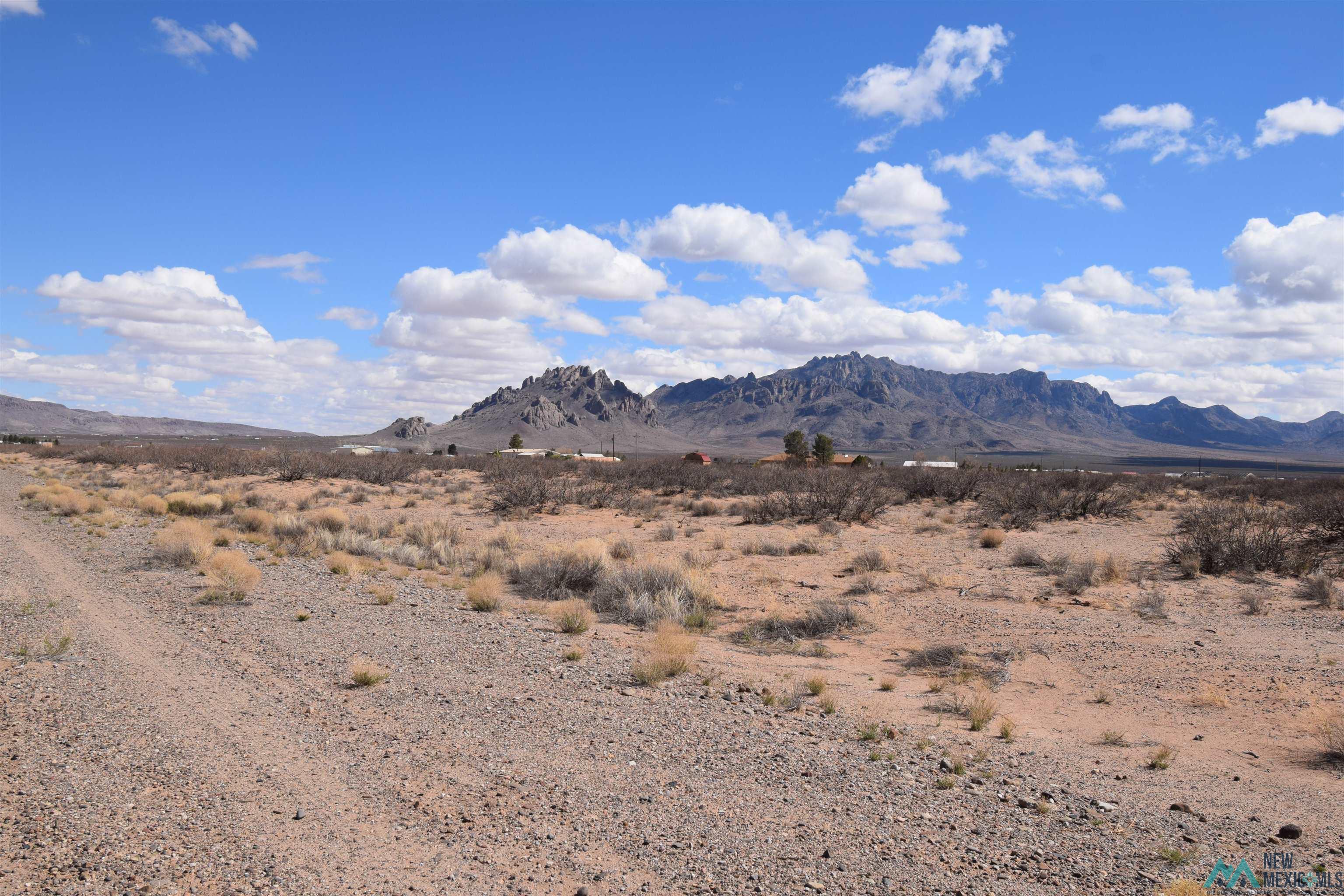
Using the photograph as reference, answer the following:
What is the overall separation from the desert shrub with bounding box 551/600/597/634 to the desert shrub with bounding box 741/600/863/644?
2.55 m

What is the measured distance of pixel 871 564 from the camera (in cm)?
1847

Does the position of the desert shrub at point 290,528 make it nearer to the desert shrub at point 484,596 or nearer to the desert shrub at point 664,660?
the desert shrub at point 484,596

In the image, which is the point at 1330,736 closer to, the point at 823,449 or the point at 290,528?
the point at 290,528

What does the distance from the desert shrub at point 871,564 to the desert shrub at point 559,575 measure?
5950mm

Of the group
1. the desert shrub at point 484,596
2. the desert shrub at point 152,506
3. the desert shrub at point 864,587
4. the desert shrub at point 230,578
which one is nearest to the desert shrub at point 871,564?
the desert shrub at point 864,587

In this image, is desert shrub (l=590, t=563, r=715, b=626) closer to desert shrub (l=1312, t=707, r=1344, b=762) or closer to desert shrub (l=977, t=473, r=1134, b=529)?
desert shrub (l=1312, t=707, r=1344, b=762)

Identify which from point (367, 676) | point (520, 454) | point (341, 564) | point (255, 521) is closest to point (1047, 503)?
point (341, 564)

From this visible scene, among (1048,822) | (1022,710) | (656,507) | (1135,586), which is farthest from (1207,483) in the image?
(1048,822)

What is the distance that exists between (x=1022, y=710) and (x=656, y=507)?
86.6 ft

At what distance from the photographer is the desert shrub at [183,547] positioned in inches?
619

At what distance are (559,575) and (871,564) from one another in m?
7.33

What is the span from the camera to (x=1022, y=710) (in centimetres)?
929

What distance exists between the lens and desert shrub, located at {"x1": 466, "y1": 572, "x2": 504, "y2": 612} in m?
13.6

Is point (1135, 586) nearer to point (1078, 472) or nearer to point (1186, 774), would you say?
point (1186, 774)
